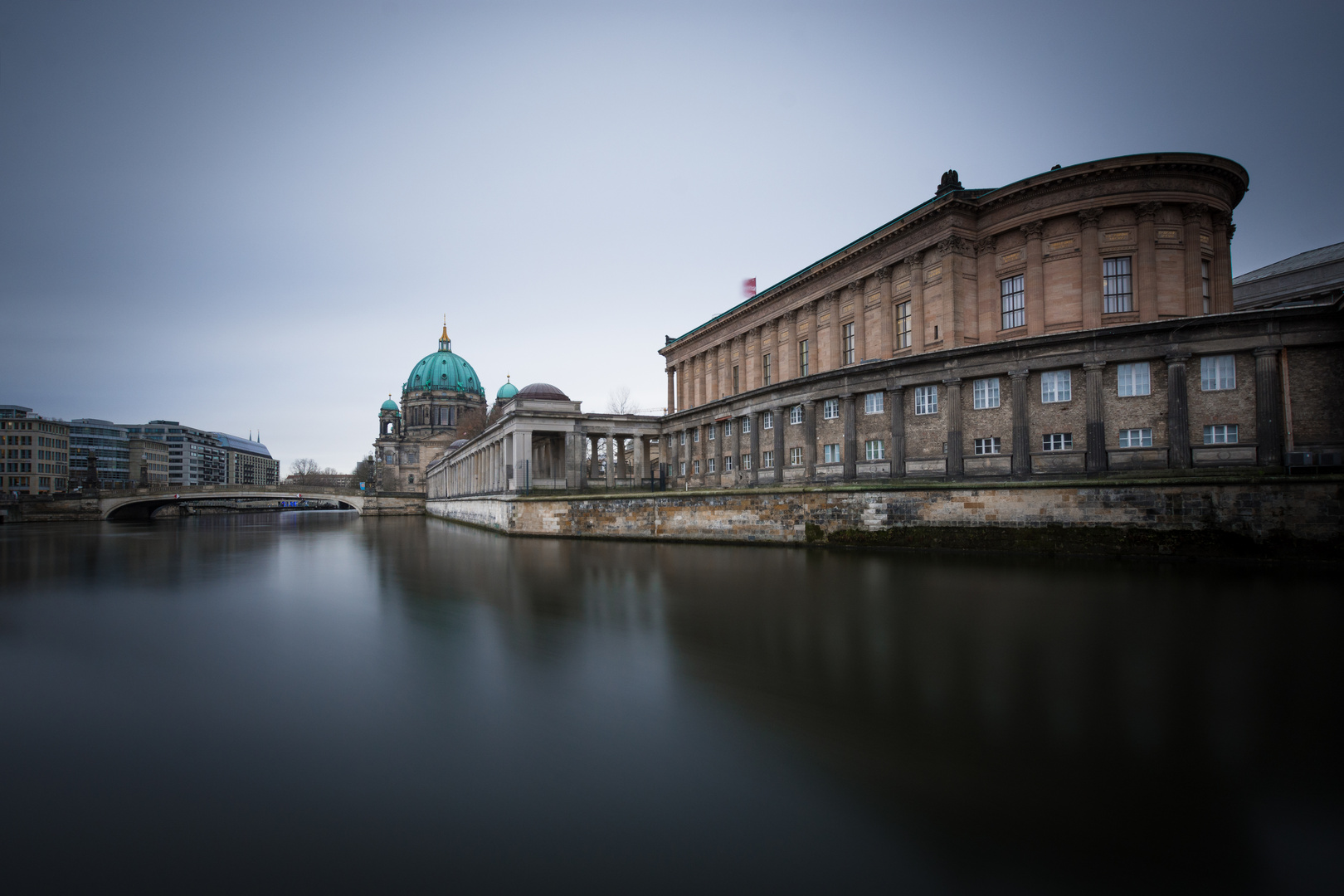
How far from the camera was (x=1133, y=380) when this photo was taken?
21.5 meters

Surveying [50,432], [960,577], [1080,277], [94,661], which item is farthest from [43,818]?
[50,432]

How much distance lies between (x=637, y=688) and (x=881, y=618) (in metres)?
5.33

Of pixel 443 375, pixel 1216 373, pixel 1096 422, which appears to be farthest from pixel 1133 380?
pixel 443 375

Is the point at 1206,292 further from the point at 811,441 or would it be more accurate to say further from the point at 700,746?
the point at 700,746

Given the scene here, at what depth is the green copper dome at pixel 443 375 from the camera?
4678 inches

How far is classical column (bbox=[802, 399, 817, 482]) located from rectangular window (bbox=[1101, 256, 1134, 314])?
42.9ft

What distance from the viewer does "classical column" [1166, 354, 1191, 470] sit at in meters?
20.4

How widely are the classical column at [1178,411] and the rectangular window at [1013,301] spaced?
8.59 meters

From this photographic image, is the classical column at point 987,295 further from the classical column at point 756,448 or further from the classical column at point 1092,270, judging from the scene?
the classical column at point 756,448

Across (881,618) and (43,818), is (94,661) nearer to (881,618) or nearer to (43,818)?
(43,818)

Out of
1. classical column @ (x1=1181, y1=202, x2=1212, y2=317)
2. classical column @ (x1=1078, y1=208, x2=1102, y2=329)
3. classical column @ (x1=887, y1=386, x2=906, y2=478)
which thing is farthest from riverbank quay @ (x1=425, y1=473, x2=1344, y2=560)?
classical column @ (x1=1181, y1=202, x2=1212, y2=317)

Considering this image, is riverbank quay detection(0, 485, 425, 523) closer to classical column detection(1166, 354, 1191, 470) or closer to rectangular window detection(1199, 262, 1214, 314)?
classical column detection(1166, 354, 1191, 470)

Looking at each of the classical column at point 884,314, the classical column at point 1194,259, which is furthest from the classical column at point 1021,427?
the classical column at point 884,314

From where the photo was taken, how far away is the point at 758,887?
3.92 metres
